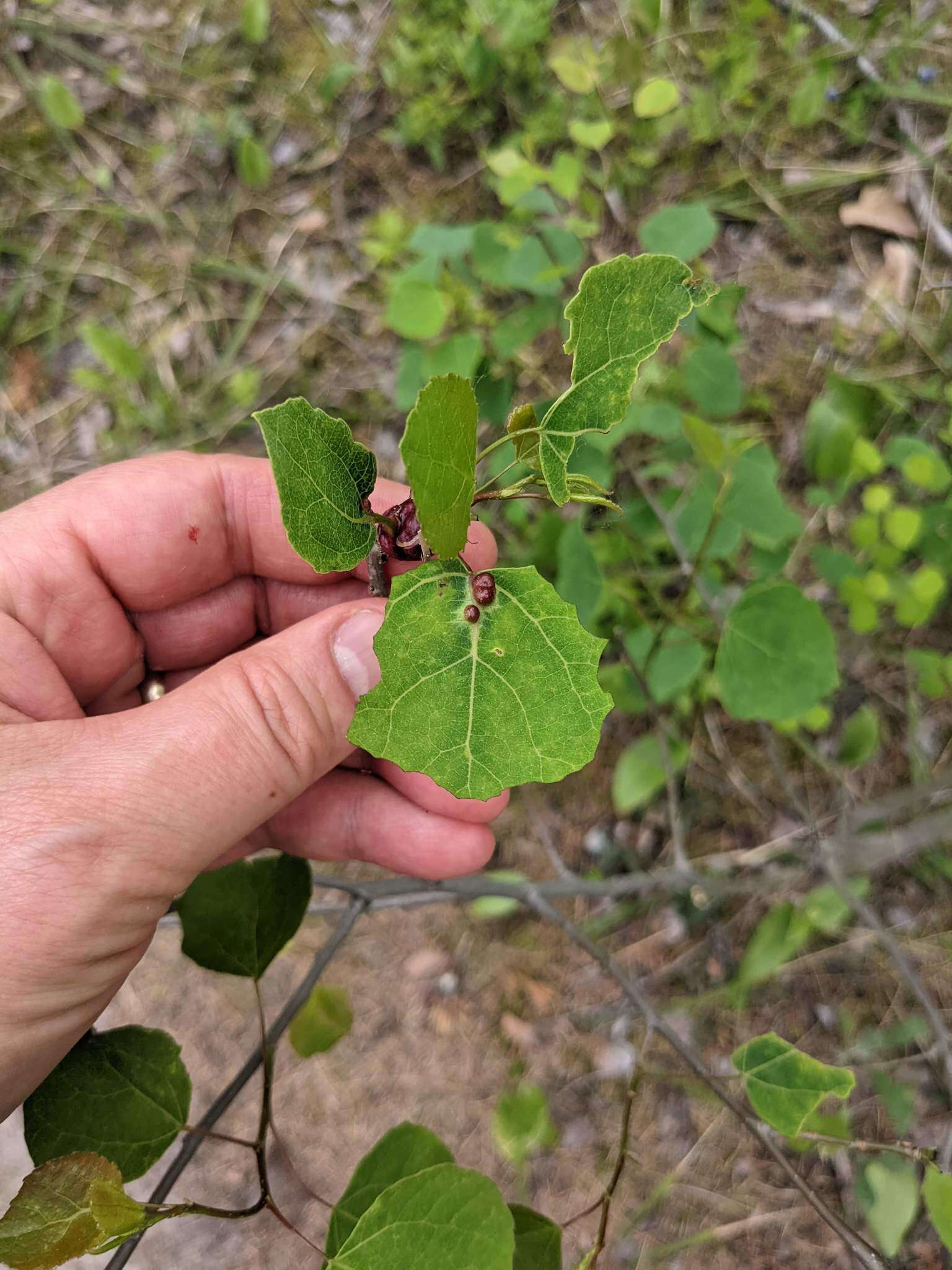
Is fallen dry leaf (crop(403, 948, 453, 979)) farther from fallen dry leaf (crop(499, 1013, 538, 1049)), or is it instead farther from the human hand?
the human hand

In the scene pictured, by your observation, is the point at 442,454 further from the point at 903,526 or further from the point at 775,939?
the point at 775,939

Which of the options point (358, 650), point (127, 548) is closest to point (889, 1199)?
point (358, 650)

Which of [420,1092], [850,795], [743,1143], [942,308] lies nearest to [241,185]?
[942,308]

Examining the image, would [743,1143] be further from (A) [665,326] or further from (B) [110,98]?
(B) [110,98]

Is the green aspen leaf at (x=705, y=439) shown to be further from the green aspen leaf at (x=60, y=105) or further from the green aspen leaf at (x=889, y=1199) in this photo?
the green aspen leaf at (x=60, y=105)

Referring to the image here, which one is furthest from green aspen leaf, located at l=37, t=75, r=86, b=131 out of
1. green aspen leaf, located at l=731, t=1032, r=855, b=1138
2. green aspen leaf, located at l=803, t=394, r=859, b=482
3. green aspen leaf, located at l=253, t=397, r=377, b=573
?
green aspen leaf, located at l=731, t=1032, r=855, b=1138
